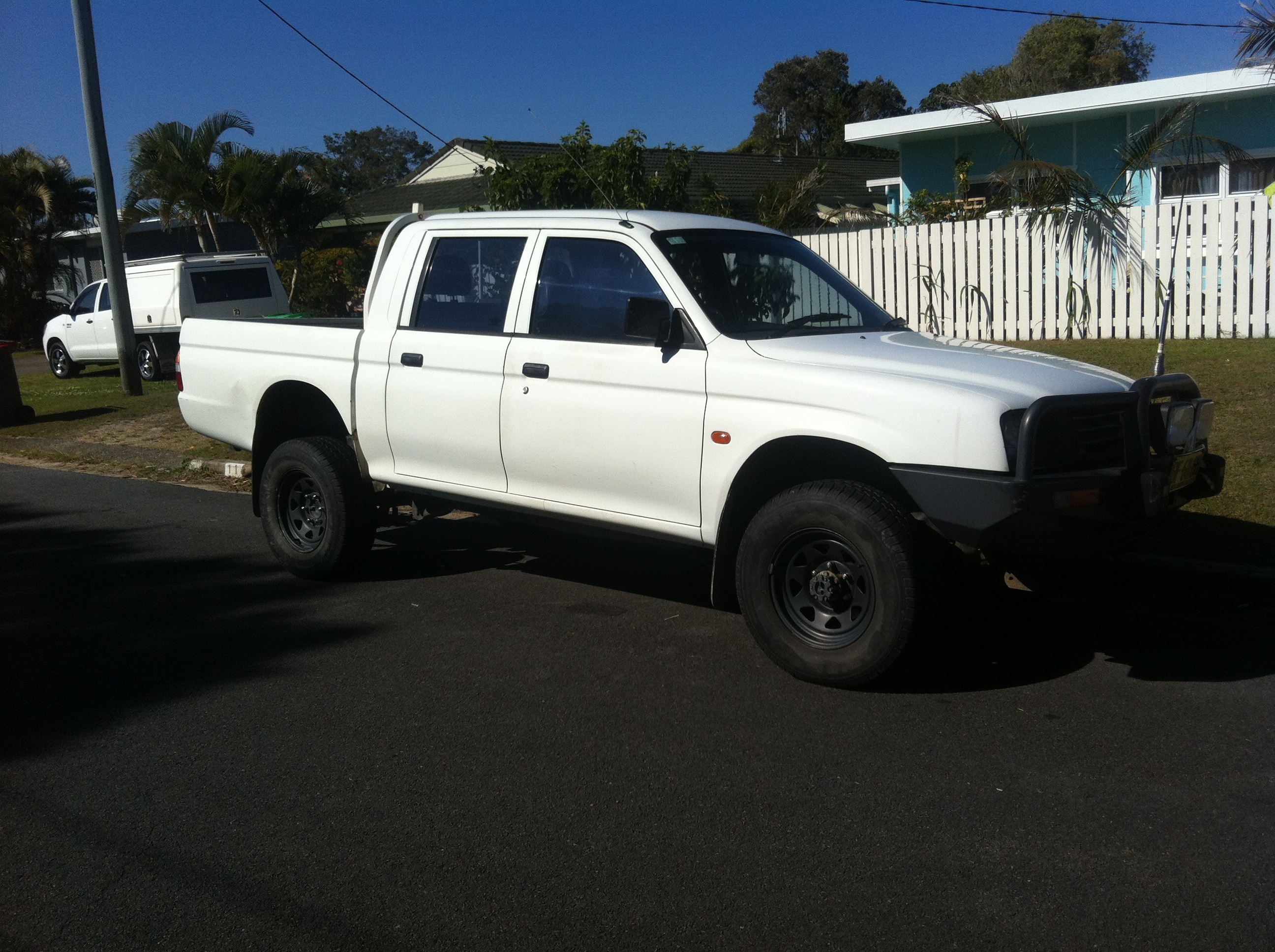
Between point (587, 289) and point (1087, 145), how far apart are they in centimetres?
1647

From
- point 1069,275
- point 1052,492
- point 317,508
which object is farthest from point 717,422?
point 1069,275

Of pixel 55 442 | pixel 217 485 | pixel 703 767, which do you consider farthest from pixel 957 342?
pixel 55 442

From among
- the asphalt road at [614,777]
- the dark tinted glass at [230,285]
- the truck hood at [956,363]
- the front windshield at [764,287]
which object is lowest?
the asphalt road at [614,777]

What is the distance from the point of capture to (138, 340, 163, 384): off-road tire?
66.1ft

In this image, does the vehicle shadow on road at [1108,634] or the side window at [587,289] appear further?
the side window at [587,289]

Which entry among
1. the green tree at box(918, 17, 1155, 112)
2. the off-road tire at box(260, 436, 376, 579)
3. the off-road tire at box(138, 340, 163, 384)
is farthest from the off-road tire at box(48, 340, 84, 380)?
the green tree at box(918, 17, 1155, 112)

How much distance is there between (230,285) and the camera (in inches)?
788

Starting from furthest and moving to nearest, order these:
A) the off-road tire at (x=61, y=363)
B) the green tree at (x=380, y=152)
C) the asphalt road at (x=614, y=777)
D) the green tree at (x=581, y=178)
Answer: the green tree at (x=380, y=152) < the off-road tire at (x=61, y=363) < the green tree at (x=581, y=178) < the asphalt road at (x=614, y=777)

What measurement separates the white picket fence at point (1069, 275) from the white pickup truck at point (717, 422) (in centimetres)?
845

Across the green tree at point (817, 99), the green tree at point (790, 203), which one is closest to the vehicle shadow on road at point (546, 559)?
the green tree at point (790, 203)

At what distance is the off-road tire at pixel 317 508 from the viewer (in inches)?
259

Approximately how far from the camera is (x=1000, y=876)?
11.0 ft

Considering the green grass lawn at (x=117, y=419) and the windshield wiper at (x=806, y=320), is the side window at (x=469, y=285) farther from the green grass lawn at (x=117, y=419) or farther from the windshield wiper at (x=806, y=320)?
the green grass lawn at (x=117, y=419)

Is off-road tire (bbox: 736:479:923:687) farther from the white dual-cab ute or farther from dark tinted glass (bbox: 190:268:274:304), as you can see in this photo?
dark tinted glass (bbox: 190:268:274:304)
